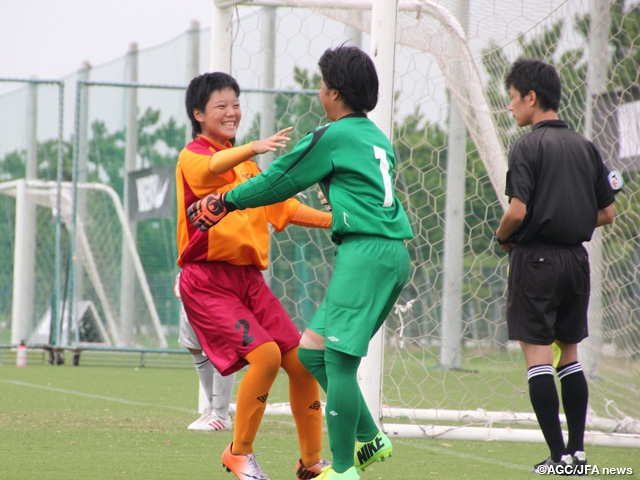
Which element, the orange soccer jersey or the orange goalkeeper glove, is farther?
the orange soccer jersey

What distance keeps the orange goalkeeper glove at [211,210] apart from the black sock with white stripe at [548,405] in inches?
62.9

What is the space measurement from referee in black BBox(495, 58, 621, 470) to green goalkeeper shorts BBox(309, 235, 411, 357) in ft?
2.99

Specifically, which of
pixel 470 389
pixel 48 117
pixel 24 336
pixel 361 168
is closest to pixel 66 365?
pixel 24 336

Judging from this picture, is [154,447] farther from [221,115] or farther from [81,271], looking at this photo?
[81,271]

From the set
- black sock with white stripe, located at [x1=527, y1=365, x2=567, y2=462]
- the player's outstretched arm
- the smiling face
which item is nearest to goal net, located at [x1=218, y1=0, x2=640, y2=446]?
black sock with white stripe, located at [x1=527, y1=365, x2=567, y2=462]

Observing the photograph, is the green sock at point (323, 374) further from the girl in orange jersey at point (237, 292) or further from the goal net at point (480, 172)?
the goal net at point (480, 172)

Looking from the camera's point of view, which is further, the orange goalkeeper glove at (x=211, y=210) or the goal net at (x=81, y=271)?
the goal net at (x=81, y=271)

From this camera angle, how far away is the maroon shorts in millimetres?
3684

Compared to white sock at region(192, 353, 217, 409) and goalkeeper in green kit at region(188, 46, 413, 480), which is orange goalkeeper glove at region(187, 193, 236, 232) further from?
white sock at region(192, 353, 217, 409)

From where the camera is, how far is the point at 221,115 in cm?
398

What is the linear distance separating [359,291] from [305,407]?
75 centimetres

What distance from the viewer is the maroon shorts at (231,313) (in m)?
3.68

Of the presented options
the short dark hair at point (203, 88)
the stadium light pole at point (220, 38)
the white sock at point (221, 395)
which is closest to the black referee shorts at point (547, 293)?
the short dark hair at point (203, 88)

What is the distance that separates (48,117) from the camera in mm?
12156
